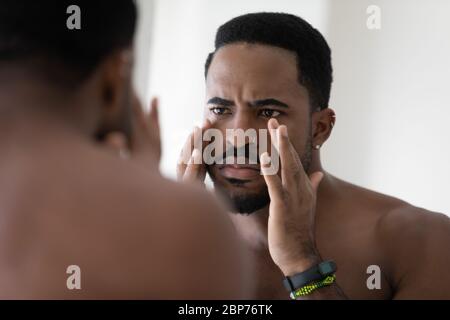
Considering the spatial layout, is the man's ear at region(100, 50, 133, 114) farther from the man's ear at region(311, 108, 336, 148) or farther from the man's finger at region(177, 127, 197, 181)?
the man's ear at region(311, 108, 336, 148)

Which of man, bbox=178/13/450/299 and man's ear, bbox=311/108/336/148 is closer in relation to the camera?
man, bbox=178/13/450/299

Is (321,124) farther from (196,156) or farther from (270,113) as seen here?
(196,156)

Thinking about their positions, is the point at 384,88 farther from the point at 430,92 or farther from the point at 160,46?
the point at 160,46

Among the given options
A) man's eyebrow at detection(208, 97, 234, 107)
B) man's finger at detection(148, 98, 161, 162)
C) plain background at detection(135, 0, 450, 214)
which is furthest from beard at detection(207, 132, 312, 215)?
plain background at detection(135, 0, 450, 214)

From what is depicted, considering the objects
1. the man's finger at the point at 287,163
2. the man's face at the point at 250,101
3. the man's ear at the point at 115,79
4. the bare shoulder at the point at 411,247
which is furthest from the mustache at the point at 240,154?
the man's ear at the point at 115,79

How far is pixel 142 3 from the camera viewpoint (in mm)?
1822

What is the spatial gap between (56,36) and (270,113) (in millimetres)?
626

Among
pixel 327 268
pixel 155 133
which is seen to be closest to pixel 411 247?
pixel 327 268

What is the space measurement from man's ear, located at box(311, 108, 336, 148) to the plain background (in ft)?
1.78

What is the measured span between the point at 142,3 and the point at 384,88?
31.4 inches

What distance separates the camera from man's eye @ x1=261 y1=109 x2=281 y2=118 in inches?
39.9

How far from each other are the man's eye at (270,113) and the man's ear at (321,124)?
0.10 meters

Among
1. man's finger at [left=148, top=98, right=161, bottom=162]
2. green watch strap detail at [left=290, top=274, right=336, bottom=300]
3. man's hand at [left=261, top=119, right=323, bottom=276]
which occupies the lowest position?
green watch strap detail at [left=290, top=274, right=336, bottom=300]
